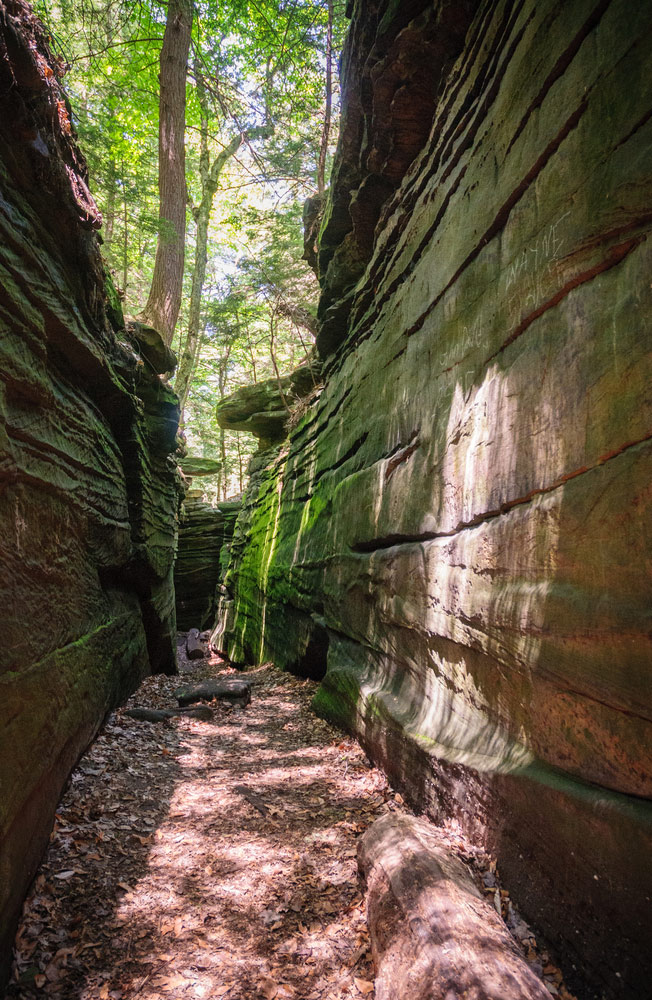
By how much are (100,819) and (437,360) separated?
4771 mm

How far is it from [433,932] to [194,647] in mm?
13946

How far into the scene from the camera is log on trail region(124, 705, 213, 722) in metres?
5.95

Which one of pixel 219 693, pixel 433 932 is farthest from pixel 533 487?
pixel 219 693

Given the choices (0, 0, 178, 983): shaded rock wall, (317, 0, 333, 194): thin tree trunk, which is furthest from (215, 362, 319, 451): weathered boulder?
(0, 0, 178, 983): shaded rock wall

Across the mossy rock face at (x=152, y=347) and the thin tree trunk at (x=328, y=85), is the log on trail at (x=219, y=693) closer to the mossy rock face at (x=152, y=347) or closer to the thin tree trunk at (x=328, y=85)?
the mossy rock face at (x=152, y=347)

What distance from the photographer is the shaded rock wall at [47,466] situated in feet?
9.77

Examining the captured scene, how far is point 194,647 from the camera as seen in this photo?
15.0 metres

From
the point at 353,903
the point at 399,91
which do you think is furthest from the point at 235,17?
the point at 353,903

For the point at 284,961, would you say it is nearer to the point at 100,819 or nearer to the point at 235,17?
the point at 100,819

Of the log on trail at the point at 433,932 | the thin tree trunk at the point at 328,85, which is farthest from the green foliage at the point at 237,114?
the log on trail at the point at 433,932

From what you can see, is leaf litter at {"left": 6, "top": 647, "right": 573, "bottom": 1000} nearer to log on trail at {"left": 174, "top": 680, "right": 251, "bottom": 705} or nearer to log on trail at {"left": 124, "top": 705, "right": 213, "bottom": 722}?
log on trail at {"left": 124, "top": 705, "right": 213, "bottom": 722}

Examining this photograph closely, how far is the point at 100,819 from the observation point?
3621 millimetres

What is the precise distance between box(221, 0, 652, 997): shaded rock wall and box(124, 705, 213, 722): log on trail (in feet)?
8.15

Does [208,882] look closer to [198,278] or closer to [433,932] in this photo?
[433,932]
